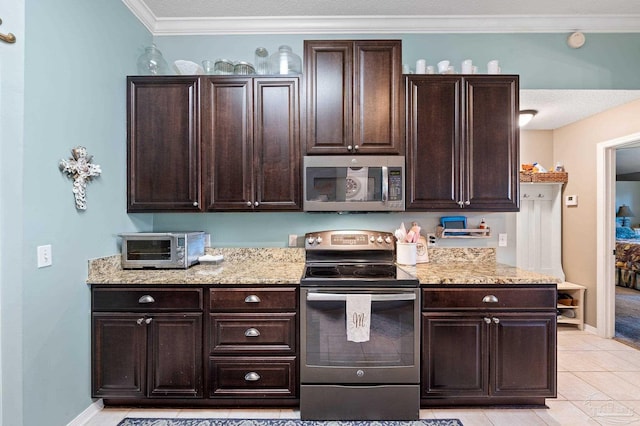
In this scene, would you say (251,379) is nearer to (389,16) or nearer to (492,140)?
(492,140)

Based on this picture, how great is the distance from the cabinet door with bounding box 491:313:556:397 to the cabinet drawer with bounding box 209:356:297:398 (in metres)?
1.34

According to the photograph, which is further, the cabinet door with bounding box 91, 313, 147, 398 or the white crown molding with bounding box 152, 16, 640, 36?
the white crown molding with bounding box 152, 16, 640, 36

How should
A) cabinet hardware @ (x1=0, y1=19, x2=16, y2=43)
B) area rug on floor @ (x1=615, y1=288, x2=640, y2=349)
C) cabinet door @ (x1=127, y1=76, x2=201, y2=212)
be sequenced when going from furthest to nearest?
1. area rug on floor @ (x1=615, y1=288, x2=640, y2=349)
2. cabinet door @ (x1=127, y1=76, x2=201, y2=212)
3. cabinet hardware @ (x1=0, y1=19, x2=16, y2=43)

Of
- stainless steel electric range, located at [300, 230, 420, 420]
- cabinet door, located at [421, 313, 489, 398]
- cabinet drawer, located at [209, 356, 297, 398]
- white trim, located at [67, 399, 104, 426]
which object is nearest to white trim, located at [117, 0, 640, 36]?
stainless steel electric range, located at [300, 230, 420, 420]

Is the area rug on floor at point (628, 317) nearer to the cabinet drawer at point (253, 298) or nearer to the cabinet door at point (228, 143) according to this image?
the cabinet drawer at point (253, 298)

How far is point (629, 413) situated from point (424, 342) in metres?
1.53

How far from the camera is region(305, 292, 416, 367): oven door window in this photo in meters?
2.05

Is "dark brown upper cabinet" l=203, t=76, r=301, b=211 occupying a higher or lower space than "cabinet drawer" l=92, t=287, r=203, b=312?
higher

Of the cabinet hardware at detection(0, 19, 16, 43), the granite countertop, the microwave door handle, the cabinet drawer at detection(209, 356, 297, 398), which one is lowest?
the cabinet drawer at detection(209, 356, 297, 398)

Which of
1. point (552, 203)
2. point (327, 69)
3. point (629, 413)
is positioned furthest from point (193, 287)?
point (552, 203)

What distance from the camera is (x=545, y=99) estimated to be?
3.01 m

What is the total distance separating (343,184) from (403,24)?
1.51 metres

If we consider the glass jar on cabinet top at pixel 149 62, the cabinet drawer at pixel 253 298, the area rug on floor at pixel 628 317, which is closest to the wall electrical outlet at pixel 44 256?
the cabinet drawer at pixel 253 298

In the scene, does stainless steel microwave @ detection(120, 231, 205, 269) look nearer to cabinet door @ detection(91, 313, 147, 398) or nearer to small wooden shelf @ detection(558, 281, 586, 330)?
cabinet door @ detection(91, 313, 147, 398)
